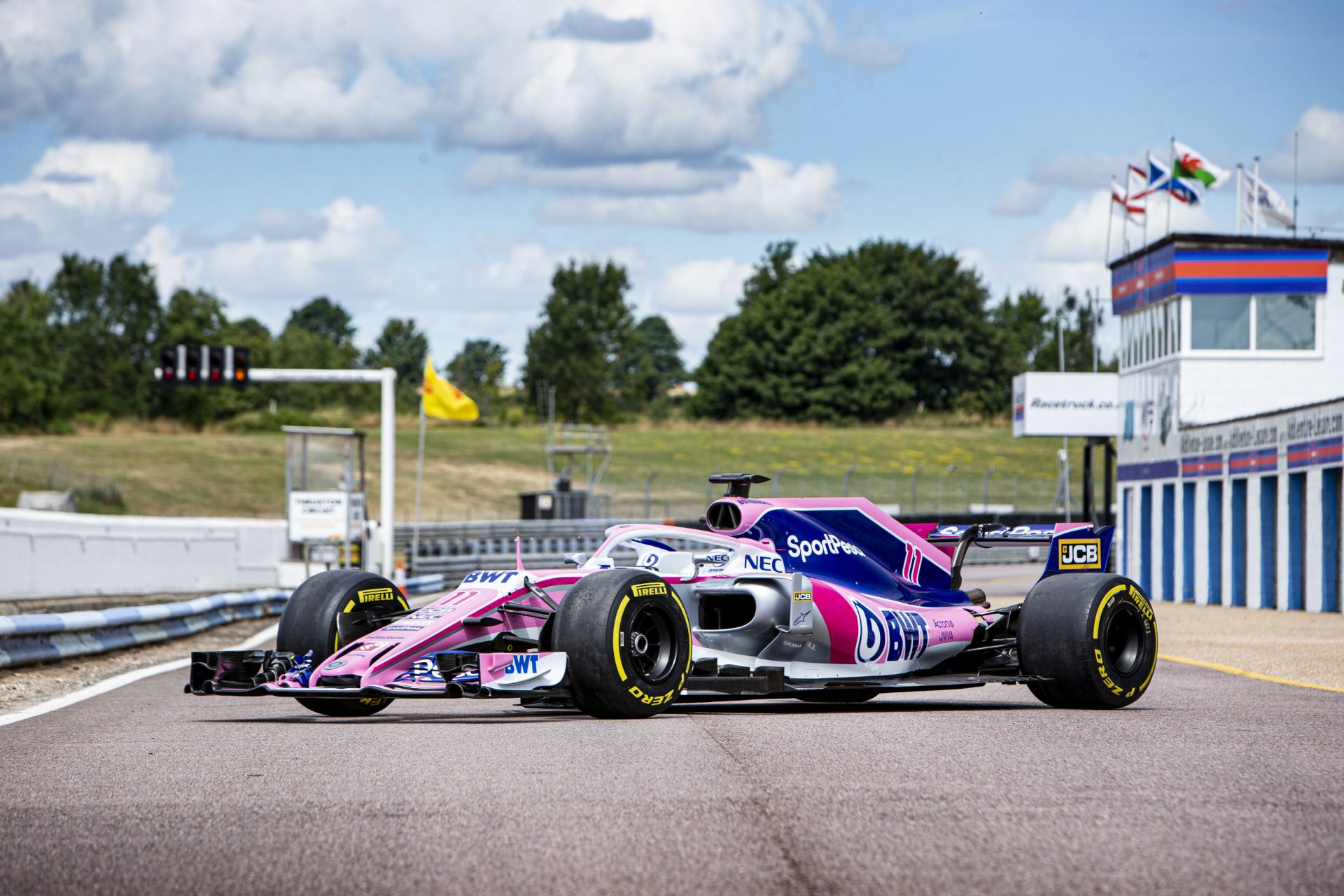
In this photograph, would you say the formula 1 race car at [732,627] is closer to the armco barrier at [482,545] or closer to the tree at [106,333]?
the armco barrier at [482,545]

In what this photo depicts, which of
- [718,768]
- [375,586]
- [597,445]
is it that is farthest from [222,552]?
[597,445]

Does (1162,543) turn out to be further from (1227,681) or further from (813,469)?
(813,469)

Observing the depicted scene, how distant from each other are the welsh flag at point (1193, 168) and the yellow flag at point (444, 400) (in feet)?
62.6

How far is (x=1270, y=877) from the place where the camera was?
480 cm

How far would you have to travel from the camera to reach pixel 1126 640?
10523mm

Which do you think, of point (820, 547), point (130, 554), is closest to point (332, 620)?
point (820, 547)

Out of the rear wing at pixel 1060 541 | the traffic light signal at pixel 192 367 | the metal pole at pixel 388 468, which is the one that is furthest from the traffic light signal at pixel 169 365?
the rear wing at pixel 1060 541

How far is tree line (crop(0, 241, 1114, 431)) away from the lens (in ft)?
344

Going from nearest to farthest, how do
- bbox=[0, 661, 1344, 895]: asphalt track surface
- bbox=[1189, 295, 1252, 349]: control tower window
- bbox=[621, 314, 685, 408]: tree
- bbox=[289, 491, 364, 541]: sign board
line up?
bbox=[0, 661, 1344, 895]: asphalt track surface → bbox=[289, 491, 364, 541]: sign board → bbox=[1189, 295, 1252, 349]: control tower window → bbox=[621, 314, 685, 408]: tree

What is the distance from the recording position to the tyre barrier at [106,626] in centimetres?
1366

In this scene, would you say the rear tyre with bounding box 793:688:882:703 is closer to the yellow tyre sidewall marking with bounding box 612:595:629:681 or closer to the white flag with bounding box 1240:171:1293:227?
the yellow tyre sidewall marking with bounding box 612:595:629:681

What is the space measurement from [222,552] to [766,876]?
29.9m

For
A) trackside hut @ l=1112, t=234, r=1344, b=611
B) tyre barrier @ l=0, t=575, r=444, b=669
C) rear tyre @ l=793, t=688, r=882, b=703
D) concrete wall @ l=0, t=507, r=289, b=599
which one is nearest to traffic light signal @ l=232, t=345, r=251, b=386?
concrete wall @ l=0, t=507, r=289, b=599

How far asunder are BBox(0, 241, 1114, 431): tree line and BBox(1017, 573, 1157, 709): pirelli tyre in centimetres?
9534
